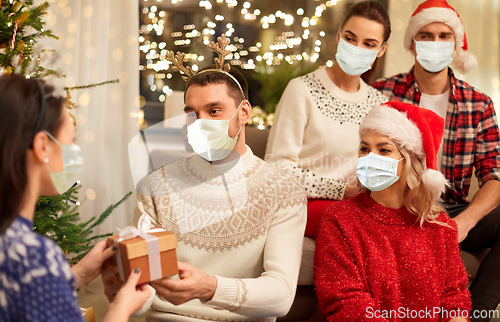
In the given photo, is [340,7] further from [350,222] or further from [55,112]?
[55,112]

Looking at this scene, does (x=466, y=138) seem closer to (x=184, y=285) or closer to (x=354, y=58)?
(x=354, y=58)

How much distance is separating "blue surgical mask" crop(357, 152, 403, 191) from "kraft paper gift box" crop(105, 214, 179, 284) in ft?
2.70

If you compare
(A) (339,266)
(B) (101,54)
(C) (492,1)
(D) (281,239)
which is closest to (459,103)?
(A) (339,266)

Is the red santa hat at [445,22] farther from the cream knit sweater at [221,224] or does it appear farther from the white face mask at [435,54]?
the cream knit sweater at [221,224]

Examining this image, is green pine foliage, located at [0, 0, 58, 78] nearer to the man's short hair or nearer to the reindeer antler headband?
the reindeer antler headband

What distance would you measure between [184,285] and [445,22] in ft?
6.28

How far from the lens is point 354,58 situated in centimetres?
192

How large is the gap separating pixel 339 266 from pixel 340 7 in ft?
10.7

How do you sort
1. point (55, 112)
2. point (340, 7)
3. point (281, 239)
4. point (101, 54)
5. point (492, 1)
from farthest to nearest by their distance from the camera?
point (340, 7), point (492, 1), point (101, 54), point (281, 239), point (55, 112)

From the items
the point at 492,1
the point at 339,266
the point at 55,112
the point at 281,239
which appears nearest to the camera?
the point at 55,112

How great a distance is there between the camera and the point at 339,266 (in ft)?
4.59

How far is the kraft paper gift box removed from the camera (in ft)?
2.76

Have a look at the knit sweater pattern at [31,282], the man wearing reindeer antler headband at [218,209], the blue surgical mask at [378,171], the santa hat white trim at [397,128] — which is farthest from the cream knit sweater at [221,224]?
the knit sweater pattern at [31,282]

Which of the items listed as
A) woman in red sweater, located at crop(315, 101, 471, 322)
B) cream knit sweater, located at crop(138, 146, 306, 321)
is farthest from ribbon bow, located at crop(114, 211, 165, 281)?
woman in red sweater, located at crop(315, 101, 471, 322)
